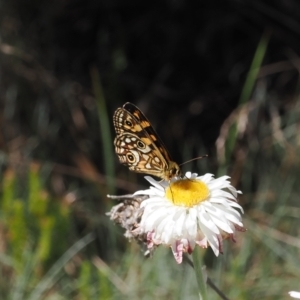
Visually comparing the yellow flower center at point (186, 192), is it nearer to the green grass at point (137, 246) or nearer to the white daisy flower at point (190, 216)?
the white daisy flower at point (190, 216)

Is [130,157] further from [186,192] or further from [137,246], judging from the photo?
[137,246]

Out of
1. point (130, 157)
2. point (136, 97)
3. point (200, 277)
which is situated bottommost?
point (200, 277)

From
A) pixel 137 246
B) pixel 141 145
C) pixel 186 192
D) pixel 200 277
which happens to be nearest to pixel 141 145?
pixel 141 145

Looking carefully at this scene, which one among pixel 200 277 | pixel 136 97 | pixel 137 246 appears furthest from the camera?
pixel 136 97

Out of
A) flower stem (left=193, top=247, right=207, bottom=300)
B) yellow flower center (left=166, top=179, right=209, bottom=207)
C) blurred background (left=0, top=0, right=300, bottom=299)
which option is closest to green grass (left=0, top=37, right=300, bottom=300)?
blurred background (left=0, top=0, right=300, bottom=299)

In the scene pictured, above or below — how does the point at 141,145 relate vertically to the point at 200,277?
above

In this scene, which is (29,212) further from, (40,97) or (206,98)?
(206,98)

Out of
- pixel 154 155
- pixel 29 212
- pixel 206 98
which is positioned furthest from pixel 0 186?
pixel 154 155

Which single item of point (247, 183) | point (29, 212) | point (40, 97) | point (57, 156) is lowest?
point (29, 212)
